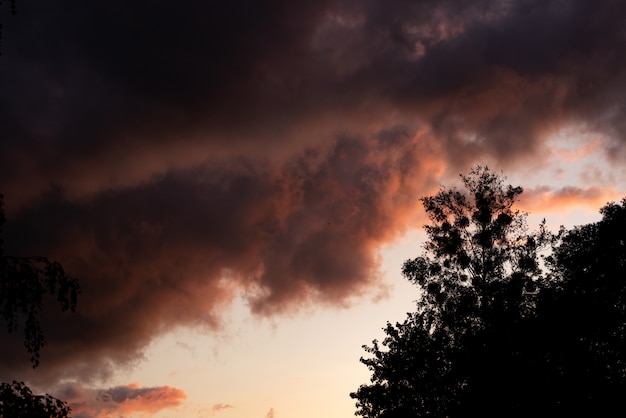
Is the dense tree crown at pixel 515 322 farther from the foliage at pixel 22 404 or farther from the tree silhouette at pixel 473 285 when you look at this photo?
the foliage at pixel 22 404

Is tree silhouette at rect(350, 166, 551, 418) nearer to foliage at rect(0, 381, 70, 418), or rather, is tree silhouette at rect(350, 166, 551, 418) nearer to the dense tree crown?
the dense tree crown

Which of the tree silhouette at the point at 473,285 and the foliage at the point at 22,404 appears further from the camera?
the tree silhouette at the point at 473,285

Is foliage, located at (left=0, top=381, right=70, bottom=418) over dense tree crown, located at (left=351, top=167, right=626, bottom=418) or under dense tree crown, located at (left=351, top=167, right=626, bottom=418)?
under

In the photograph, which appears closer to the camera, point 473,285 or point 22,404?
point 22,404

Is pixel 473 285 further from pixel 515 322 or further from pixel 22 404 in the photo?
pixel 22 404

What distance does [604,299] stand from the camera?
41062mm

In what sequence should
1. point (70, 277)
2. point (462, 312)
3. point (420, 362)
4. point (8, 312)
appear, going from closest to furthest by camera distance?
point (8, 312) < point (70, 277) < point (462, 312) < point (420, 362)

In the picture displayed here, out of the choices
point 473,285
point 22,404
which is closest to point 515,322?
point 473,285

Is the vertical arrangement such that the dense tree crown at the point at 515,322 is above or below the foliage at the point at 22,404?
above

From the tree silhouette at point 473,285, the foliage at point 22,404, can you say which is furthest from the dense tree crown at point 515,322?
the foliage at point 22,404

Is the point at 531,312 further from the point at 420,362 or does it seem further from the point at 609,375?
the point at 420,362

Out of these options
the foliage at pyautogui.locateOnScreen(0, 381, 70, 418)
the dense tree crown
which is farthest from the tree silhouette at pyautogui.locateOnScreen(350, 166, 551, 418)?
the foliage at pyautogui.locateOnScreen(0, 381, 70, 418)

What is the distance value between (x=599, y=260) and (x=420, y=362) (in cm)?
1421

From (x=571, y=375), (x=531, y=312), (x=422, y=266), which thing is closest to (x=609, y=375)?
(x=571, y=375)
